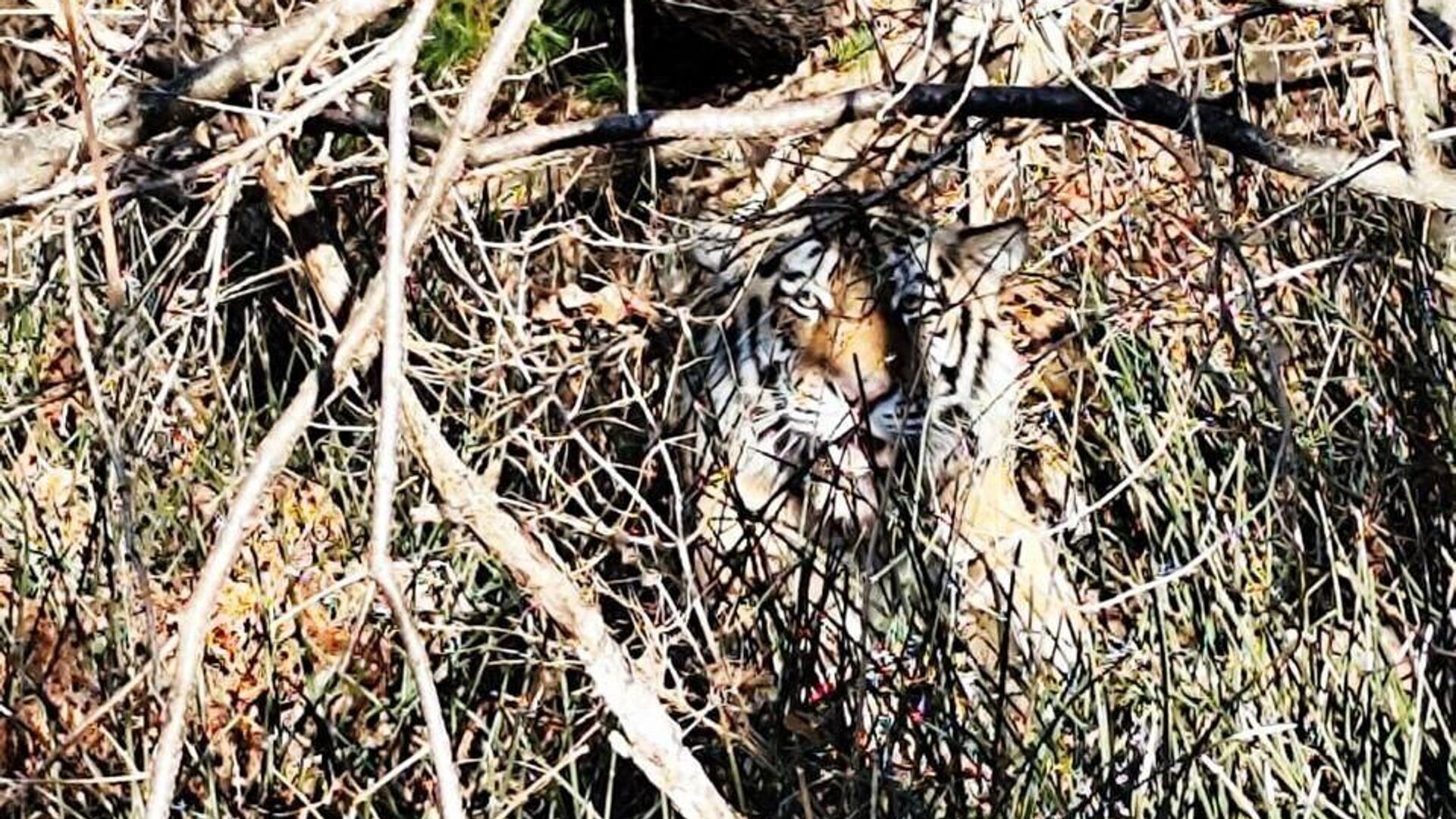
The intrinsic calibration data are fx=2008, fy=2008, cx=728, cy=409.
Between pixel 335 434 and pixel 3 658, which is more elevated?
pixel 335 434

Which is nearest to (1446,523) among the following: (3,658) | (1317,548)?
(1317,548)

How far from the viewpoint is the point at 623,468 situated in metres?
2.96

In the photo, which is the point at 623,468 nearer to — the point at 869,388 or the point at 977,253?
the point at 869,388

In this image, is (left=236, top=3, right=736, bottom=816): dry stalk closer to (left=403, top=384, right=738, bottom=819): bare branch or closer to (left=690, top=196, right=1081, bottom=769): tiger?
(left=403, top=384, right=738, bottom=819): bare branch

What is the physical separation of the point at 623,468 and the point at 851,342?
75 cm

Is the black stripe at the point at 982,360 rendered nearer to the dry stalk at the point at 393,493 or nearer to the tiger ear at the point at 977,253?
the tiger ear at the point at 977,253

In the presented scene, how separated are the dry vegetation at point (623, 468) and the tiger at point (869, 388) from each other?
90mm

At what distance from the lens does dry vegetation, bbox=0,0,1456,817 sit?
6.63ft

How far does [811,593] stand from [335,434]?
78 cm

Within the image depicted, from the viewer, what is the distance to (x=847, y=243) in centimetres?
360

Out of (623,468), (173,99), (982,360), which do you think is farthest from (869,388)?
(173,99)

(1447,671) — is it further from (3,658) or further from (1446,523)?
(3,658)

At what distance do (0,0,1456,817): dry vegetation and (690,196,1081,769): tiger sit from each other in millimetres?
90

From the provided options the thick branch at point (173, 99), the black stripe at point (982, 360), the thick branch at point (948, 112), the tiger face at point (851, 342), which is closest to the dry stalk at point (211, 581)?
the thick branch at point (173, 99)
